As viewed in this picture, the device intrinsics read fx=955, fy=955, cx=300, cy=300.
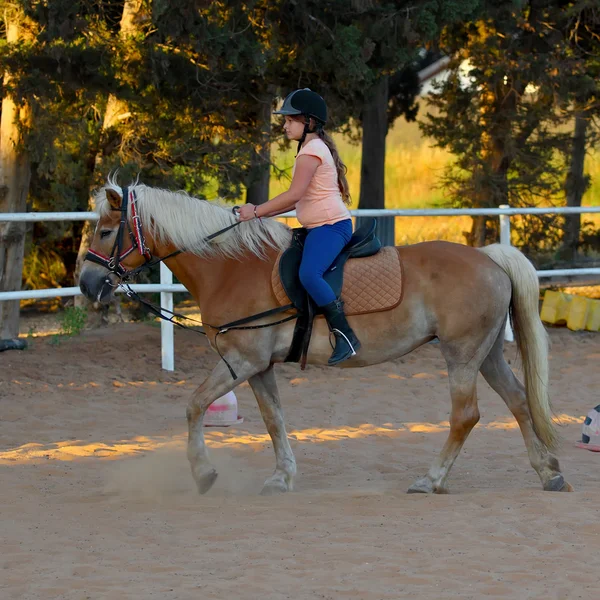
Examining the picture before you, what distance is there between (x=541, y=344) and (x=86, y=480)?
10.3ft

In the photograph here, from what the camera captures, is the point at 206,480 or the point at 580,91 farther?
the point at 580,91

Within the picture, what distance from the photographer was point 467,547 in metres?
4.67

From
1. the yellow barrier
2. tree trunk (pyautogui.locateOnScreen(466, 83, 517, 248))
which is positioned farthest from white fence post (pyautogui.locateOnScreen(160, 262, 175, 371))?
tree trunk (pyautogui.locateOnScreen(466, 83, 517, 248))

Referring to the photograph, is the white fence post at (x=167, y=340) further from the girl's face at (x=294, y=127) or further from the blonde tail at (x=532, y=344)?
the blonde tail at (x=532, y=344)

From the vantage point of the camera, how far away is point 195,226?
5.91m

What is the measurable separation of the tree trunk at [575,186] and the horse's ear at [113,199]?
1203 cm

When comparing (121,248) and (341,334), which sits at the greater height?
(121,248)

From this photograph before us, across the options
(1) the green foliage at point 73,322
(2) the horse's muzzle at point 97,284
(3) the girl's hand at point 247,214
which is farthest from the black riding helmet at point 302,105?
(1) the green foliage at point 73,322

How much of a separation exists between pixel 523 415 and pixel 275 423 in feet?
5.26

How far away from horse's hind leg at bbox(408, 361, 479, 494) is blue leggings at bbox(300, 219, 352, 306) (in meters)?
0.97

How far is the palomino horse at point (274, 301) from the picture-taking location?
5.80 meters

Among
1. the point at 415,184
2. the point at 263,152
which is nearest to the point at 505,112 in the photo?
the point at 263,152

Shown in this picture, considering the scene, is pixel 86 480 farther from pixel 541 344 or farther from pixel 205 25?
pixel 205 25

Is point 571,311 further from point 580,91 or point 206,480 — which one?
point 206,480
